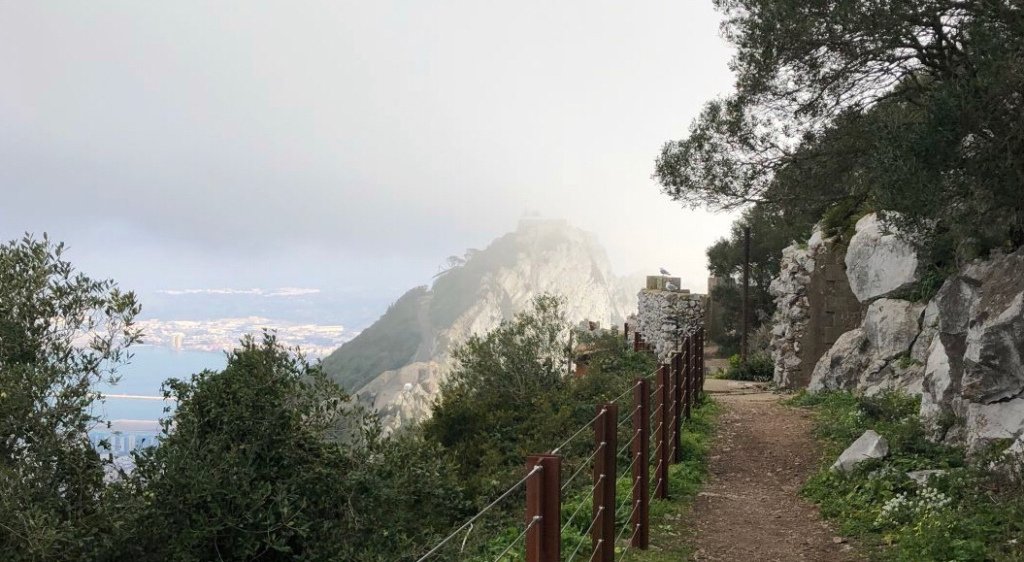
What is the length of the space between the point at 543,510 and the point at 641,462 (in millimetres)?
3121

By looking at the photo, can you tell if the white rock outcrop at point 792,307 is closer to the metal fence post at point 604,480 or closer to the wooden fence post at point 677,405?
the wooden fence post at point 677,405

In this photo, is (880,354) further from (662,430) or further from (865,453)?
(662,430)

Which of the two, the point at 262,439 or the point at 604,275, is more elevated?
the point at 604,275

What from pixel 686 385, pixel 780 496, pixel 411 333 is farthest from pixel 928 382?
pixel 411 333

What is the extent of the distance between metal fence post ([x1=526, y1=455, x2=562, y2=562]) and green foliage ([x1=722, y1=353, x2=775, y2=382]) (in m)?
19.7

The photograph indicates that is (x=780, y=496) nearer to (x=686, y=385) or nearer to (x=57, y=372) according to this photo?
(x=686, y=385)

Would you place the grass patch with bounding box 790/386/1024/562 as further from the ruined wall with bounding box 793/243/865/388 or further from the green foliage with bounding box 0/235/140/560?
the ruined wall with bounding box 793/243/865/388

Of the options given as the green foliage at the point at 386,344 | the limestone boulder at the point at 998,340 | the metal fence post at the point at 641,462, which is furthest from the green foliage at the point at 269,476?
the green foliage at the point at 386,344

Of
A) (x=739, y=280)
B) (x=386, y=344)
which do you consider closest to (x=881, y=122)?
(x=739, y=280)

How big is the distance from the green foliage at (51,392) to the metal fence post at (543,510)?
483 centimetres

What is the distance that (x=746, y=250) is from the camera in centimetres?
2867

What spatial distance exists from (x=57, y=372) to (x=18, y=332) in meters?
0.62

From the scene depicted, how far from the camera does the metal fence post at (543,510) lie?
3.76 metres

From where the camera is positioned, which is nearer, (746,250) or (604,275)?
(746,250)
